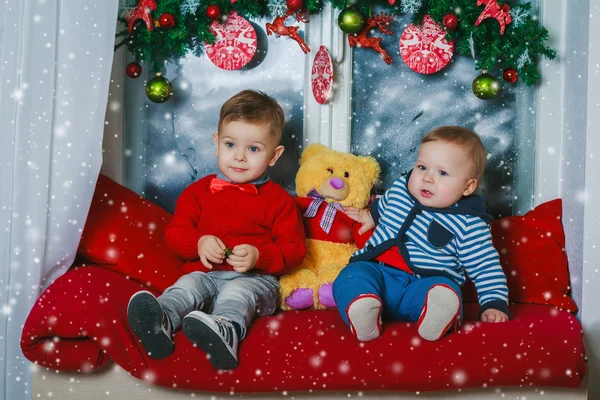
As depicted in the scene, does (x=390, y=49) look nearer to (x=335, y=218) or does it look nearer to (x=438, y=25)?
(x=438, y=25)

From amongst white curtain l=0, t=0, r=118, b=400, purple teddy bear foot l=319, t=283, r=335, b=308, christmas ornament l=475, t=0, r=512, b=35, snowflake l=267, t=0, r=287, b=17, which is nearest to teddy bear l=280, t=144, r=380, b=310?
purple teddy bear foot l=319, t=283, r=335, b=308

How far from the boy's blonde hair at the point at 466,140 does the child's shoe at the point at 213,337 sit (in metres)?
0.87

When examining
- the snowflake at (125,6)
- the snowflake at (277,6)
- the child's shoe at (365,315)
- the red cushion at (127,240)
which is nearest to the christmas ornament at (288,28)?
the snowflake at (277,6)

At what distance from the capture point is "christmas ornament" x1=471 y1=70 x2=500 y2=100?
2.33m

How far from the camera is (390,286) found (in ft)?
6.43

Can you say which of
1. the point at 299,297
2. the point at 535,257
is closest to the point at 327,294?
the point at 299,297

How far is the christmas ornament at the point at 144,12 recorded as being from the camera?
7.44ft

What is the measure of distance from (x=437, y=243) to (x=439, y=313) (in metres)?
0.33

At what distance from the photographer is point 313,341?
1732mm

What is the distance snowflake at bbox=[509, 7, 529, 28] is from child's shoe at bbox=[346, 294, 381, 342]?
48.8 inches

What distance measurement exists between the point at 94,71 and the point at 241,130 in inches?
18.8

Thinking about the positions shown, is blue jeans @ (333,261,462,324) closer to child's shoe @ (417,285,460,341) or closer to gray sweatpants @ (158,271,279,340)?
child's shoe @ (417,285,460,341)

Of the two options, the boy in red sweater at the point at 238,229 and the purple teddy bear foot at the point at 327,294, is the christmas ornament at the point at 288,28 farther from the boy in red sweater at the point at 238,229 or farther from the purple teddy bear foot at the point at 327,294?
the purple teddy bear foot at the point at 327,294

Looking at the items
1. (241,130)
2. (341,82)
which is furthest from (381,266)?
(341,82)
